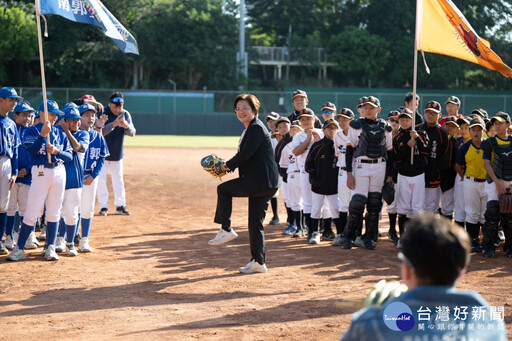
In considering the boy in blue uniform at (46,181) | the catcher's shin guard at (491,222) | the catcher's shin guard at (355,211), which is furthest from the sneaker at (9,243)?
the catcher's shin guard at (491,222)

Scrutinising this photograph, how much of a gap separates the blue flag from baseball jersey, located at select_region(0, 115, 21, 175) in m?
1.52

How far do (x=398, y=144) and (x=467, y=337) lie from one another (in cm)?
738

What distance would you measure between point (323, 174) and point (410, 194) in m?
1.34

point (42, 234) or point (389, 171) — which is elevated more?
point (389, 171)

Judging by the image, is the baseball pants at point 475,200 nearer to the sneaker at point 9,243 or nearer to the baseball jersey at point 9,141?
the baseball jersey at point 9,141

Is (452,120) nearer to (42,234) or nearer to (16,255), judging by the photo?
(42,234)

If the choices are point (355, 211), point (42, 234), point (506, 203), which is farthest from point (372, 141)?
point (42, 234)

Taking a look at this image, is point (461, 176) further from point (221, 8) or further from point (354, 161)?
point (221, 8)

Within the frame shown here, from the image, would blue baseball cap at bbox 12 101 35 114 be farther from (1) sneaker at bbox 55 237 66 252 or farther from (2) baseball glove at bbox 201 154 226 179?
(2) baseball glove at bbox 201 154 226 179

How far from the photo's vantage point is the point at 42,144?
8.20 metres

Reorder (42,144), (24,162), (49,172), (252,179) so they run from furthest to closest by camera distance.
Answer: (24,162), (49,172), (42,144), (252,179)

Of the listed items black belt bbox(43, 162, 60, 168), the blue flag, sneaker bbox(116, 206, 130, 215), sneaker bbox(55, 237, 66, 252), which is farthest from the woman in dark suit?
sneaker bbox(116, 206, 130, 215)

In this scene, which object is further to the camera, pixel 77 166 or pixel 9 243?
pixel 9 243

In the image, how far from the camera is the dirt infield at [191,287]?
587 cm
